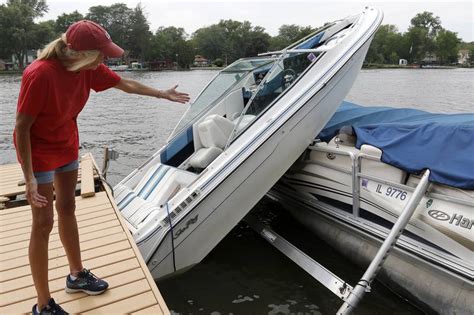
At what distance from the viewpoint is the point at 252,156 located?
4.73m

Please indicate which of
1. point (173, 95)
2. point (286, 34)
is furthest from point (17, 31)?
point (173, 95)

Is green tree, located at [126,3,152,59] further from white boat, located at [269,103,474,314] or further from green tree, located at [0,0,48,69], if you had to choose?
white boat, located at [269,103,474,314]

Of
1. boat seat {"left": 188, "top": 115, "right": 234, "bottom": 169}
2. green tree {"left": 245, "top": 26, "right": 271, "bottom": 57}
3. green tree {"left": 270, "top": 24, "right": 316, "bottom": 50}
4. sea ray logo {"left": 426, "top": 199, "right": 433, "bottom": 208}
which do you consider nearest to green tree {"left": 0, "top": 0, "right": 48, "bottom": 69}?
green tree {"left": 245, "top": 26, "right": 271, "bottom": 57}

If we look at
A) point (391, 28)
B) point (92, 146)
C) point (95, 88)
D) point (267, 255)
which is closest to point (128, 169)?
point (92, 146)

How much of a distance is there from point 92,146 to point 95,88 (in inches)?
423

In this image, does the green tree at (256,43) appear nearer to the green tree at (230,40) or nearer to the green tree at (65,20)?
the green tree at (230,40)

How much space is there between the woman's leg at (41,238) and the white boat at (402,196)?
3.15m

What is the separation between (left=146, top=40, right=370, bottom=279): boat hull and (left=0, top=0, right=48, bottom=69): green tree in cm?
8137

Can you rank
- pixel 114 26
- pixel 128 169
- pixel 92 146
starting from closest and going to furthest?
pixel 128 169, pixel 92 146, pixel 114 26

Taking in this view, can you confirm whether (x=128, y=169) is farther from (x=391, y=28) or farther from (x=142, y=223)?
(x=391, y=28)

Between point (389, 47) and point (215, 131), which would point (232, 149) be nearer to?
point (215, 131)

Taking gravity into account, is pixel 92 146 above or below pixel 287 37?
below

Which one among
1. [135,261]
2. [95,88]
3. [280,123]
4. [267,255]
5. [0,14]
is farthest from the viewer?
[0,14]

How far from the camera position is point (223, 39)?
352ft
